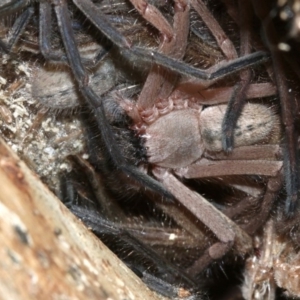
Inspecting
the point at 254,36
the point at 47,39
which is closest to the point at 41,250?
the point at 47,39

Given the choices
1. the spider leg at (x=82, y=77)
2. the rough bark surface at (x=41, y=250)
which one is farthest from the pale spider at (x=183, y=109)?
the rough bark surface at (x=41, y=250)

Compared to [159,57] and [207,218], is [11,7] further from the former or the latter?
[207,218]

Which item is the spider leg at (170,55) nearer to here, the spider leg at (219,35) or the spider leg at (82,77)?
the spider leg at (219,35)

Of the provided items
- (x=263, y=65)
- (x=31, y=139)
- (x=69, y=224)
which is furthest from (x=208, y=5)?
(x=69, y=224)

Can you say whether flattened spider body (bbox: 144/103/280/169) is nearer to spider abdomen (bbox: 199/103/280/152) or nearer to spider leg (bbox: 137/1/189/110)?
spider abdomen (bbox: 199/103/280/152)

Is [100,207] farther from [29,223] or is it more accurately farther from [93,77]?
[29,223]

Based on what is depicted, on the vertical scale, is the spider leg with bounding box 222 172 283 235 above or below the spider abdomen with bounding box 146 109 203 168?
below

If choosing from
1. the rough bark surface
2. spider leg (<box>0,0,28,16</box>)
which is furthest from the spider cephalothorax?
the rough bark surface

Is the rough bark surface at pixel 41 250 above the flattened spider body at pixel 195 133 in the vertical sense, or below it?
above

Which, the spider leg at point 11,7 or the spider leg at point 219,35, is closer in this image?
the spider leg at point 11,7
